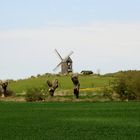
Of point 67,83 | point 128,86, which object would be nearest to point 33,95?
point 128,86

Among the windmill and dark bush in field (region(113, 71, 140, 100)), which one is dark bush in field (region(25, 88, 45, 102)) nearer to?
dark bush in field (region(113, 71, 140, 100))

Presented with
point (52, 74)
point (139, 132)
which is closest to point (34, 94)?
point (139, 132)

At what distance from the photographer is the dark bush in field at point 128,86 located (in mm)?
65312

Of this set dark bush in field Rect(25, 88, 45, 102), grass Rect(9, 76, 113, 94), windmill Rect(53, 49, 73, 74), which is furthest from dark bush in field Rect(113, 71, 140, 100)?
windmill Rect(53, 49, 73, 74)

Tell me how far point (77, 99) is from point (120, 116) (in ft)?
92.6

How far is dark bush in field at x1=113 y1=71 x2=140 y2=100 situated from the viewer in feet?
214

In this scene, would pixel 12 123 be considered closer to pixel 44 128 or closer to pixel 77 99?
pixel 44 128

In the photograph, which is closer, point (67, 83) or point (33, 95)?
point (33, 95)

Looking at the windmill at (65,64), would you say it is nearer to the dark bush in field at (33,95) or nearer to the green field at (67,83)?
the green field at (67,83)

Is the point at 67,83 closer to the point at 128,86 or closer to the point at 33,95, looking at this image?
the point at 33,95

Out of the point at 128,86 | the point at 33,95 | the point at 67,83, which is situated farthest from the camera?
the point at 67,83

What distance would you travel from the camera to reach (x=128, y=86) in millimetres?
65875

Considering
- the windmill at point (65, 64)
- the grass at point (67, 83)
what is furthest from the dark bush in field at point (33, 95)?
the windmill at point (65, 64)

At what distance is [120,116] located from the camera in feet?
124
